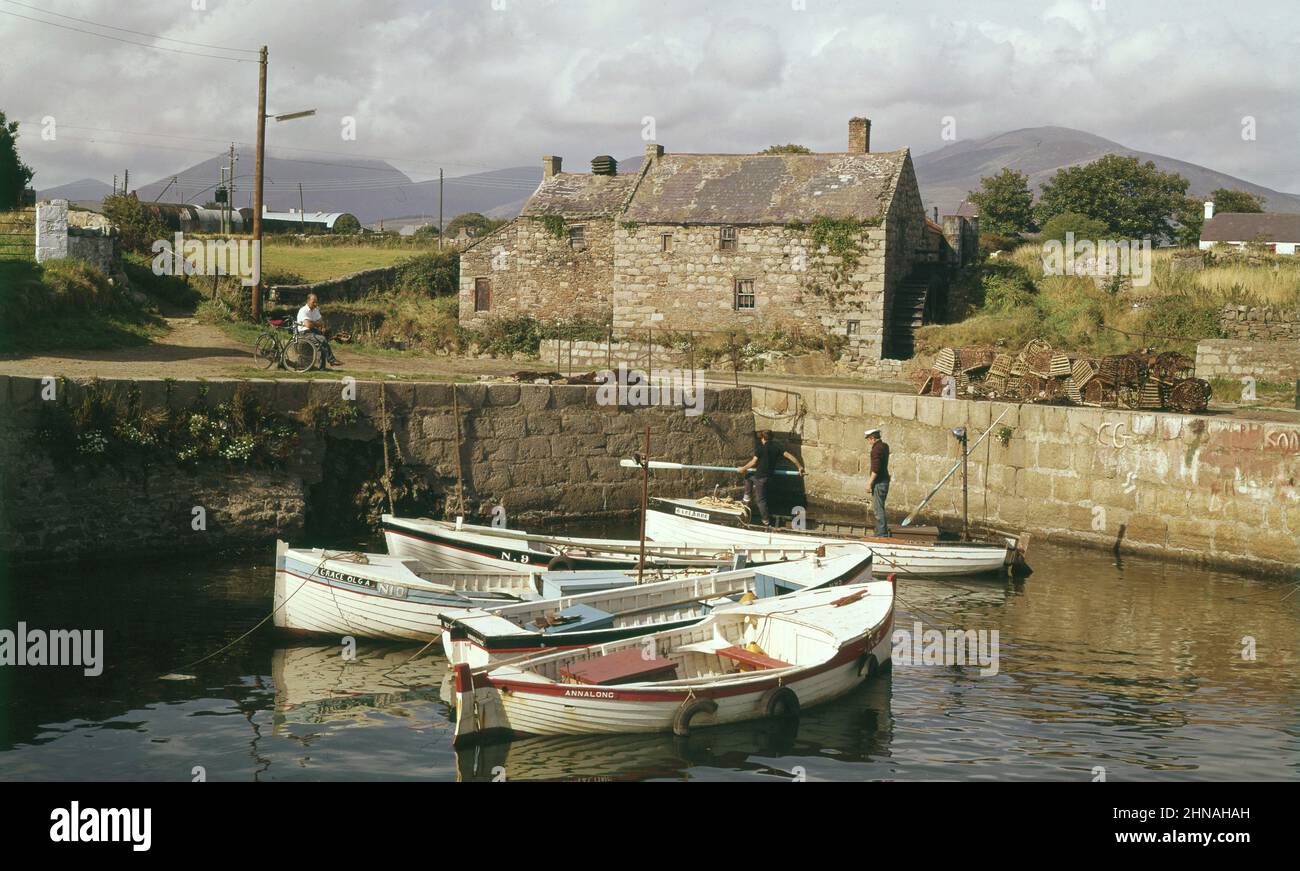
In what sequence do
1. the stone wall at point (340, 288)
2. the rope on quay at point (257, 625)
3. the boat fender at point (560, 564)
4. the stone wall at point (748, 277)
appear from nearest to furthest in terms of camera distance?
1. the rope on quay at point (257, 625)
2. the boat fender at point (560, 564)
3. the stone wall at point (340, 288)
4. the stone wall at point (748, 277)

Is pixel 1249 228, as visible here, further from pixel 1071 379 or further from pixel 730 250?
pixel 1071 379

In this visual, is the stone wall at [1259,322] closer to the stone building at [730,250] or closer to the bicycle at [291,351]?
the stone building at [730,250]

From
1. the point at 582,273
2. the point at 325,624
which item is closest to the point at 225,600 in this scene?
the point at 325,624

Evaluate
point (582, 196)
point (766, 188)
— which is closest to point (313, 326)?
point (582, 196)

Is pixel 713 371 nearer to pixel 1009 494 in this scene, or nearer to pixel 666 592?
pixel 1009 494

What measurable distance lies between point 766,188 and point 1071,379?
15065 millimetres

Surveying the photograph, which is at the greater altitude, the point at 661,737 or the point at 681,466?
the point at 681,466

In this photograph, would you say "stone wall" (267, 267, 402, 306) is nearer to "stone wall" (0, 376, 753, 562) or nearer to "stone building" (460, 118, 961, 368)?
"stone building" (460, 118, 961, 368)

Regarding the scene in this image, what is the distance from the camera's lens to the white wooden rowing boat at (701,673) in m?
11.9

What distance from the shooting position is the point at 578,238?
3784cm

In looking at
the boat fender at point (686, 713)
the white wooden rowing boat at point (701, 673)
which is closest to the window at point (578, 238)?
the white wooden rowing boat at point (701, 673)

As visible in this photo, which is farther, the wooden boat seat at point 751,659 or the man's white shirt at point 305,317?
the man's white shirt at point 305,317

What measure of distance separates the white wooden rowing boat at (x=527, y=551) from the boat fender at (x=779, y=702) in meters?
4.95

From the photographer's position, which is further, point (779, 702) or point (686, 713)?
point (779, 702)
